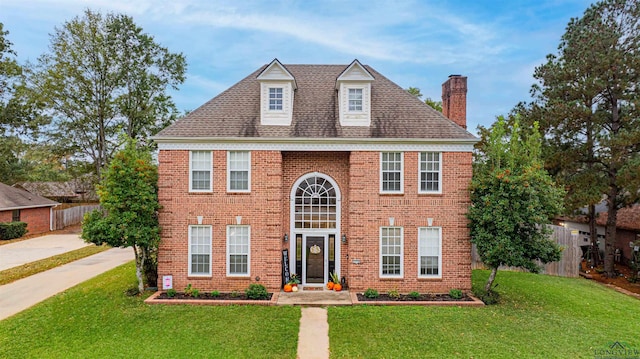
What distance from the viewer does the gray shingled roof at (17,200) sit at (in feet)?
87.1

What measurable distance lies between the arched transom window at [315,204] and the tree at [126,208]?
5.56 metres

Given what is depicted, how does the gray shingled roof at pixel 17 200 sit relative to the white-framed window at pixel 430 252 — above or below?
above

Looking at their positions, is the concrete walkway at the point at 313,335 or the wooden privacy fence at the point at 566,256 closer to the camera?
the concrete walkway at the point at 313,335

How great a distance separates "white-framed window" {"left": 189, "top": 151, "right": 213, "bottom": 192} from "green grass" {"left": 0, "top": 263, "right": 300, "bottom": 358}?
4.52m

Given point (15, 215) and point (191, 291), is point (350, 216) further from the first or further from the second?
point (15, 215)

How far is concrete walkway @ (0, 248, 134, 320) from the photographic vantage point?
12086 mm

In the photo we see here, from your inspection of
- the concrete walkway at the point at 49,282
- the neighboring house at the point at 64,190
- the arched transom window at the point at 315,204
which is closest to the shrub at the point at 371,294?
the arched transom window at the point at 315,204

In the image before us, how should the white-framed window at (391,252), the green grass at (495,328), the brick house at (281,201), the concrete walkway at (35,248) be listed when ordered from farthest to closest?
1. the concrete walkway at (35,248)
2. the white-framed window at (391,252)
3. the brick house at (281,201)
4. the green grass at (495,328)

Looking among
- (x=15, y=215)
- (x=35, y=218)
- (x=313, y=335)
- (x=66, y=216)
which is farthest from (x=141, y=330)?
(x=66, y=216)

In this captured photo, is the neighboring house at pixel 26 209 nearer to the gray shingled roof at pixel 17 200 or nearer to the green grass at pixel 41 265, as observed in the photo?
the gray shingled roof at pixel 17 200

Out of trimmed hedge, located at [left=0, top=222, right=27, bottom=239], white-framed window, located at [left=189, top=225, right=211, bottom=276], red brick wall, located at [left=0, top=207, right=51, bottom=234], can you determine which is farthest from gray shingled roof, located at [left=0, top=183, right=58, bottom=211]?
white-framed window, located at [left=189, top=225, right=211, bottom=276]

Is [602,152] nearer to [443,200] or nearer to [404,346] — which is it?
[443,200]
